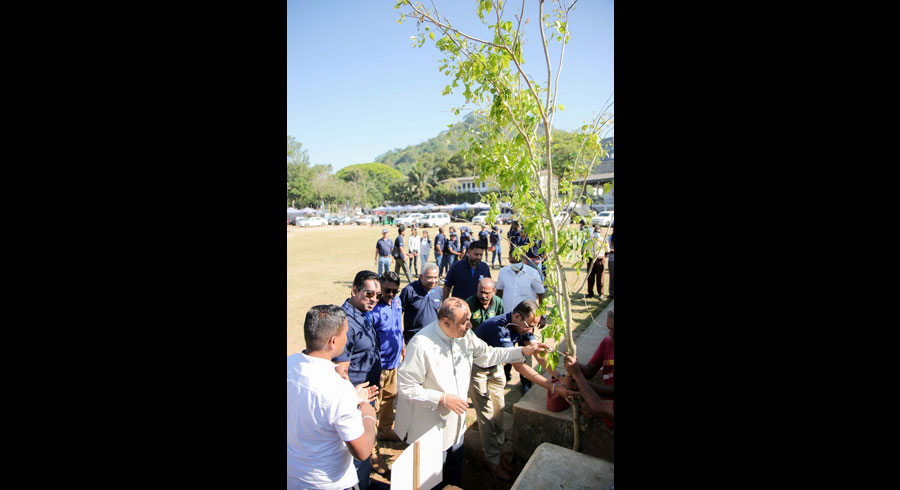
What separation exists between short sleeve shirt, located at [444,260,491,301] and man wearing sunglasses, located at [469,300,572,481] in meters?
2.24

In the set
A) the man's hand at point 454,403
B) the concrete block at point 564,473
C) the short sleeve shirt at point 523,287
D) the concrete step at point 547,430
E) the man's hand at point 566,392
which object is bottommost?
the concrete step at point 547,430

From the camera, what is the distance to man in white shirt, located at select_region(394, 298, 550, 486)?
3402mm

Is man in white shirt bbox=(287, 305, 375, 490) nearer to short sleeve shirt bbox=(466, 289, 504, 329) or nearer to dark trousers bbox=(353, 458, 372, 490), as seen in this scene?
dark trousers bbox=(353, 458, 372, 490)

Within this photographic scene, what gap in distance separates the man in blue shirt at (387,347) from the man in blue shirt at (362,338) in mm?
257

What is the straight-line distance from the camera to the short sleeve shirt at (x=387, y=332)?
15.1 feet

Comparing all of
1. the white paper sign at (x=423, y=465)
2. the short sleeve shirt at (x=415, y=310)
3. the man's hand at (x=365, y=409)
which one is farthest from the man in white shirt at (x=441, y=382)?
the short sleeve shirt at (x=415, y=310)

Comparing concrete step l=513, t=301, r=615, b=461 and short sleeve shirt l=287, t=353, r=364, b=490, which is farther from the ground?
short sleeve shirt l=287, t=353, r=364, b=490

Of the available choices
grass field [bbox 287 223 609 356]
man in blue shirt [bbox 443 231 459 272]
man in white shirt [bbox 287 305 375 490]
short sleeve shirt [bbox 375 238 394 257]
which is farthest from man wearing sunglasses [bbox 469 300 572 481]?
man in blue shirt [bbox 443 231 459 272]

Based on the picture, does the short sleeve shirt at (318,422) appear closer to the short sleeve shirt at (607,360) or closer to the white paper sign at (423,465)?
the white paper sign at (423,465)

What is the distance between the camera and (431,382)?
3498 mm
